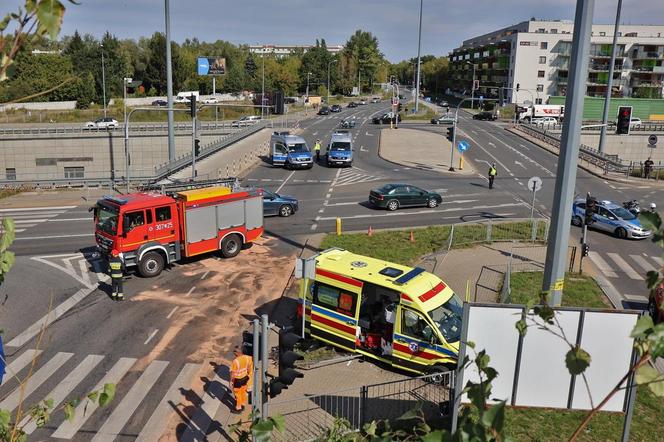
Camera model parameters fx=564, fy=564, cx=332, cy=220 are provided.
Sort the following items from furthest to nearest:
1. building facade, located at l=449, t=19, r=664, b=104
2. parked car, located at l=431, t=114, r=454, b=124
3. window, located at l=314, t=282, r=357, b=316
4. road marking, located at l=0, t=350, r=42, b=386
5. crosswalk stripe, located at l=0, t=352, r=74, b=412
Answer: building facade, located at l=449, t=19, r=664, b=104 → parked car, located at l=431, t=114, r=454, b=124 → window, located at l=314, t=282, r=357, b=316 → road marking, located at l=0, t=350, r=42, b=386 → crosswalk stripe, located at l=0, t=352, r=74, b=412

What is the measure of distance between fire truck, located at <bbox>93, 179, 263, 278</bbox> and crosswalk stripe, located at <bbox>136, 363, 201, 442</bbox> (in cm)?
681

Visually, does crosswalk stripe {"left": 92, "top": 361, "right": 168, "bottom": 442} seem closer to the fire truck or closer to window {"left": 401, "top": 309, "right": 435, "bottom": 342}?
window {"left": 401, "top": 309, "right": 435, "bottom": 342}

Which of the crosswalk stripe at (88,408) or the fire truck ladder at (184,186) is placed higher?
the fire truck ladder at (184,186)

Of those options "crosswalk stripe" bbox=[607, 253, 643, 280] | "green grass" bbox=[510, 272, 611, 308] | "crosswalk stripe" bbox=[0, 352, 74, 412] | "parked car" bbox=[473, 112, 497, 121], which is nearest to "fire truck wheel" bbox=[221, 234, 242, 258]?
"crosswalk stripe" bbox=[0, 352, 74, 412]

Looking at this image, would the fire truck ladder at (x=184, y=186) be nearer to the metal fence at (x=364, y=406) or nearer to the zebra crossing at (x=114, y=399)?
the zebra crossing at (x=114, y=399)

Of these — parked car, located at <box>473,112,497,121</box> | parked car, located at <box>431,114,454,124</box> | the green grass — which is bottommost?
the green grass

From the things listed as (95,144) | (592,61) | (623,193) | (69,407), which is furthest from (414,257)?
(592,61)

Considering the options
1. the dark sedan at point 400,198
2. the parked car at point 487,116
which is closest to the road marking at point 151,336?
the dark sedan at point 400,198

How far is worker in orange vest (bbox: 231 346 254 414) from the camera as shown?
1148 cm

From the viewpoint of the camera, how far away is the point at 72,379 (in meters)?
12.8

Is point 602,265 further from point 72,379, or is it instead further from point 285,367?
point 72,379

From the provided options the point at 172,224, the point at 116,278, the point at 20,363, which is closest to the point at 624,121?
the point at 172,224

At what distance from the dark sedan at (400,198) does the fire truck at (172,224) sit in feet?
32.9

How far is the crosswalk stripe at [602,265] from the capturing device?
20844 mm
